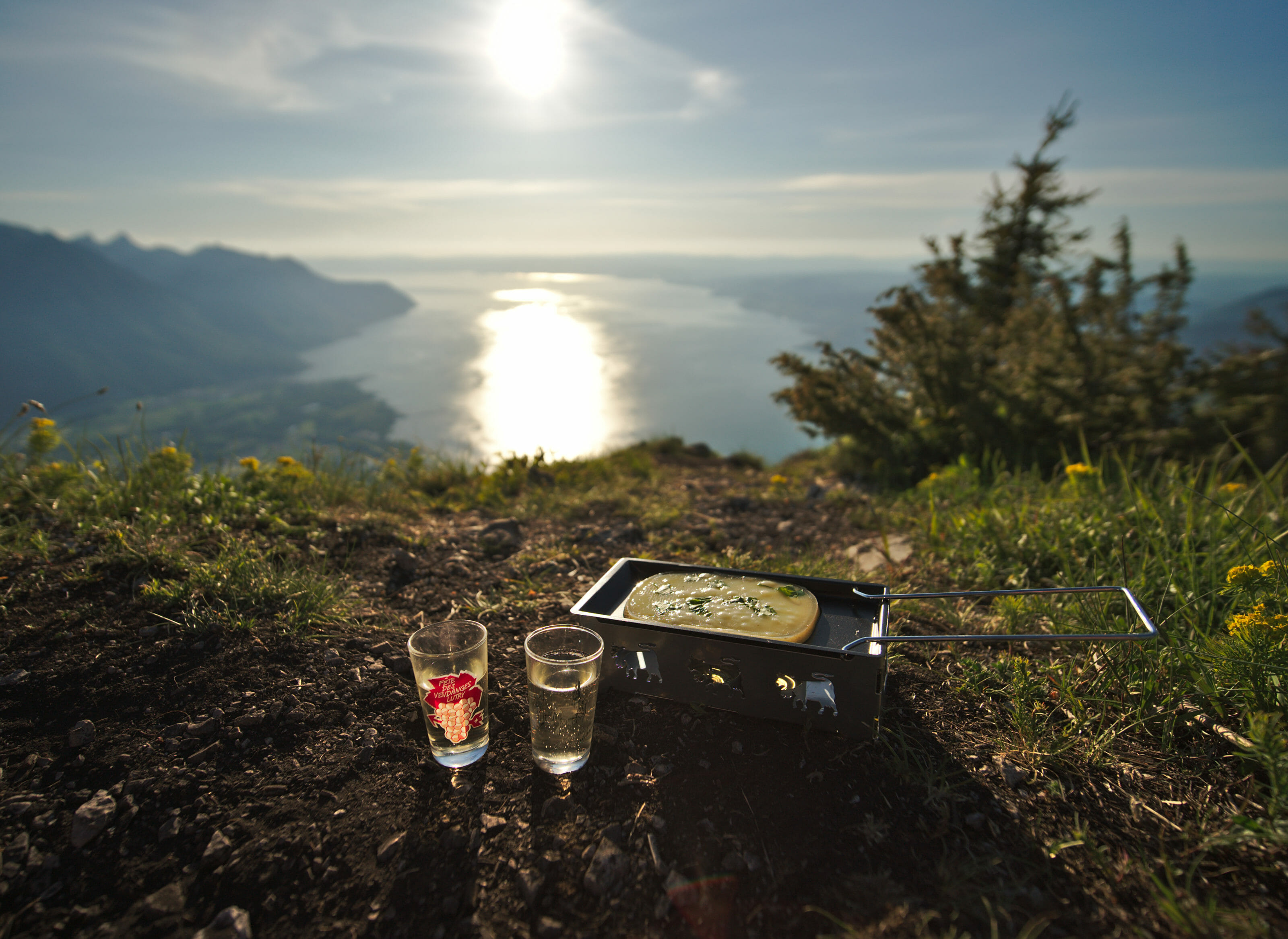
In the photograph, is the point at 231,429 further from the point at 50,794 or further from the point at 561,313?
the point at 50,794

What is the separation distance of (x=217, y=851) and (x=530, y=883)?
762 mm

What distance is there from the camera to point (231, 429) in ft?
212

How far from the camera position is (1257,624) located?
178 centimetres

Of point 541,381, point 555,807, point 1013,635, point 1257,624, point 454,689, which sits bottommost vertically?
point 541,381

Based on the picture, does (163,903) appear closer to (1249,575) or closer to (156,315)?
(1249,575)

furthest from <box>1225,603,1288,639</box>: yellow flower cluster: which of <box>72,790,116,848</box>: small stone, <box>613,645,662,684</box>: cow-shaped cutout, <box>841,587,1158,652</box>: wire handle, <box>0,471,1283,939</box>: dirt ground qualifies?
<box>72,790,116,848</box>: small stone

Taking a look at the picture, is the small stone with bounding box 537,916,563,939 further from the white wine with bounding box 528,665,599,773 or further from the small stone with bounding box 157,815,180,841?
the small stone with bounding box 157,815,180,841

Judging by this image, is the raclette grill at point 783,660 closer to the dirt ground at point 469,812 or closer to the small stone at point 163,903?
the dirt ground at point 469,812

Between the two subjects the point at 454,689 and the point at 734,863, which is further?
the point at 454,689

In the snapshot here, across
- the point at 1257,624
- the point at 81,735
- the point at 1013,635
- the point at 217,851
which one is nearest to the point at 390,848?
the point at 217,851

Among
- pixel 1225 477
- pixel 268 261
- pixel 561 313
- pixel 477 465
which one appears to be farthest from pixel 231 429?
pixel 268 261

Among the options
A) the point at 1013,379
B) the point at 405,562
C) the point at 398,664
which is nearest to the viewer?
the point at 398,664

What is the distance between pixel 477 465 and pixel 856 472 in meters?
4.03

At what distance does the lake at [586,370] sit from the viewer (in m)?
29.3
